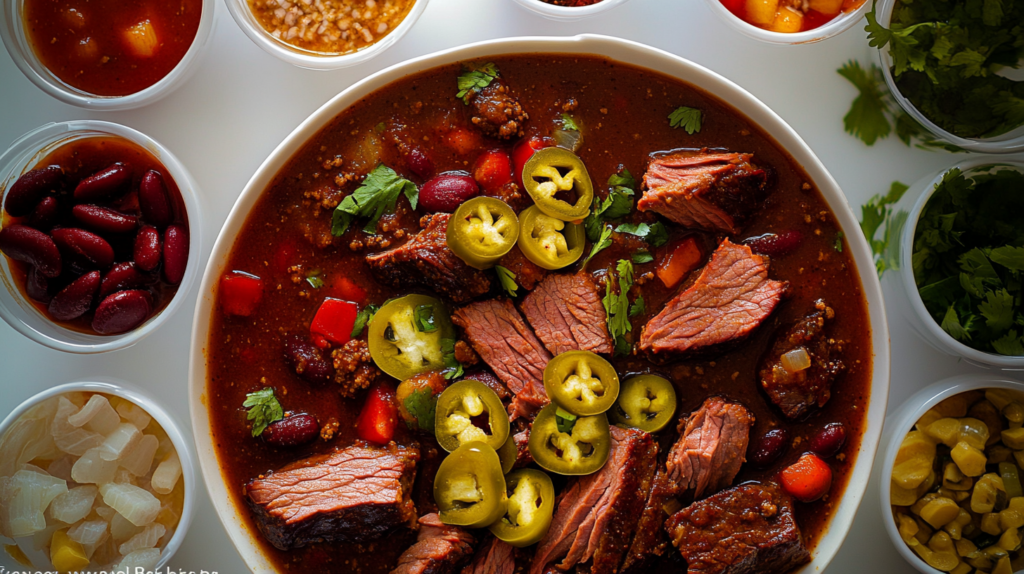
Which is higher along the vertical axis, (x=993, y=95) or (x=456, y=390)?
(x=993, y=95)

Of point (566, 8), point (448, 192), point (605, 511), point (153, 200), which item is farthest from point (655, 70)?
point (153, 200)

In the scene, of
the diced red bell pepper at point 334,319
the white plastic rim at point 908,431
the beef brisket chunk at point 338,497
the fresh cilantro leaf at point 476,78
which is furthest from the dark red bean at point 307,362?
the white plastic rim at point 908,431

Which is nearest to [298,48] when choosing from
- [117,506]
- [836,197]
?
[117,506]

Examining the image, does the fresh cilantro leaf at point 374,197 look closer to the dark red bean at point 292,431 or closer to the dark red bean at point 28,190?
the dark red bean at point 292,431

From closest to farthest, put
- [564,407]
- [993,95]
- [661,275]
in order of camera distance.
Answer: [564,407]
[661,275]
[993,95]

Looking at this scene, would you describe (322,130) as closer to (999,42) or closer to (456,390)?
(456,390)

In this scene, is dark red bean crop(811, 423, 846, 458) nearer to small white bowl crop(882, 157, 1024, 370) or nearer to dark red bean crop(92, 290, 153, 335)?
small white bowl crop(882, 157, 1024, 370)
